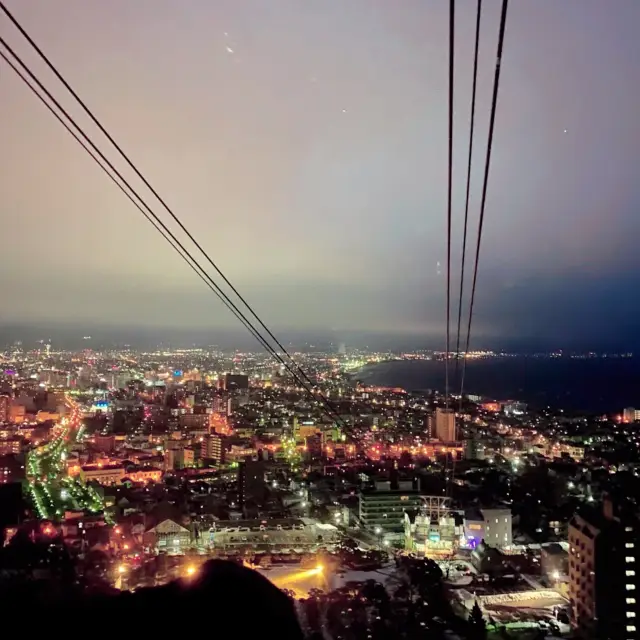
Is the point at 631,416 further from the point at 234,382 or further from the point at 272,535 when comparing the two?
the point at 272,535

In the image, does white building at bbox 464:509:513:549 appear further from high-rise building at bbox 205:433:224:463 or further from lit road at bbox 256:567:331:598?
high-rise building at bbox 205:433:224:463

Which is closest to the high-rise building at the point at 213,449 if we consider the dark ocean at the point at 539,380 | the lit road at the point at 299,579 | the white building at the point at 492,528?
the white building at the point at 492,528

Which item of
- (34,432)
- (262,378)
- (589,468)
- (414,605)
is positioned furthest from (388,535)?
(262,378)

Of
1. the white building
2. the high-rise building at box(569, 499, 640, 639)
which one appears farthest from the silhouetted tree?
the white building

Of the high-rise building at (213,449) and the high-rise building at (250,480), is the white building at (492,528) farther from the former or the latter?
the high-rise building at (213,449)

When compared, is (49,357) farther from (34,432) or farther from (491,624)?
(491,624)

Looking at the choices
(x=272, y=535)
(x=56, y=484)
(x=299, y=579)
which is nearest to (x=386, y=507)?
(x=272, y=535)
